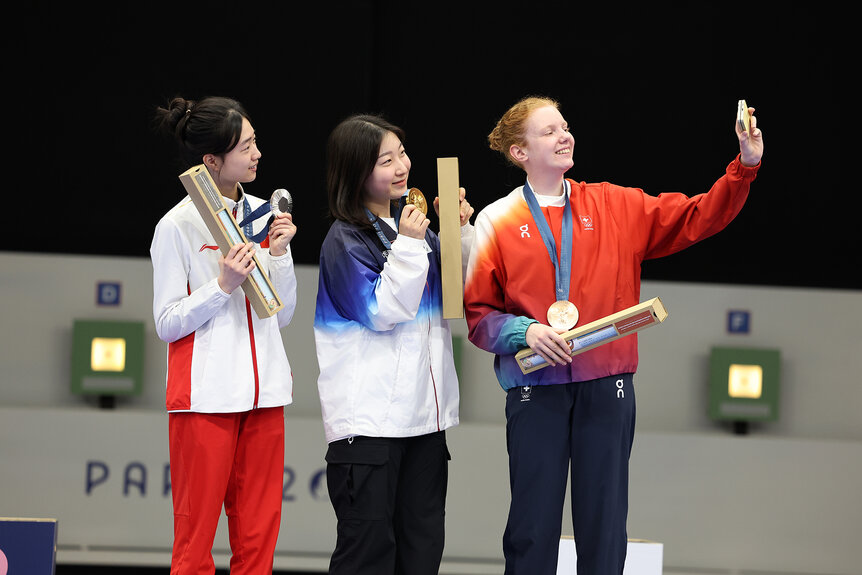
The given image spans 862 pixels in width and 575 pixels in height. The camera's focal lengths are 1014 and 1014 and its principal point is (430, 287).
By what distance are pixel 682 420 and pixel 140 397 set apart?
101 inches

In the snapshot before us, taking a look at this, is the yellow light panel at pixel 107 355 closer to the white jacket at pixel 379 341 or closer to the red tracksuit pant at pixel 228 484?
the red tracksuit pant at pixel 228 484

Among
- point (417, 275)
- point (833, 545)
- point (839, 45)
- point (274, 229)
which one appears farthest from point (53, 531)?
point (839, 45)

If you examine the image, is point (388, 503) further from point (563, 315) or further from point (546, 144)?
point (546, 144)

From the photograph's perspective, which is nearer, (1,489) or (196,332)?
(196,332)

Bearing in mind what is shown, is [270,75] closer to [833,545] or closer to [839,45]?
[839,45]

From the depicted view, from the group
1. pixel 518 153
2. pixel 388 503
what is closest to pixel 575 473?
pixel 388 503

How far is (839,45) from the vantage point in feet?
15.3

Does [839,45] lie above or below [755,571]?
above

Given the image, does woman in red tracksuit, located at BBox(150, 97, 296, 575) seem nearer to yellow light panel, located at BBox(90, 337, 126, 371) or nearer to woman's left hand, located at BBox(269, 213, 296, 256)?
woman's left hand, located at BBox(269, 213, 296, 256)

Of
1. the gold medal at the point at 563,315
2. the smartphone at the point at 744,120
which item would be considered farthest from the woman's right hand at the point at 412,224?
the smartphone at the point at 744,120

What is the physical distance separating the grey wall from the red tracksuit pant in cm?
219

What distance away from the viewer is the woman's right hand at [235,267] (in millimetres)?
→ 2361

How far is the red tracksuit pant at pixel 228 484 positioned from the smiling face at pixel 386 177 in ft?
1.92

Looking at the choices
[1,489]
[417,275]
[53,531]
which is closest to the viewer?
[417,275]
